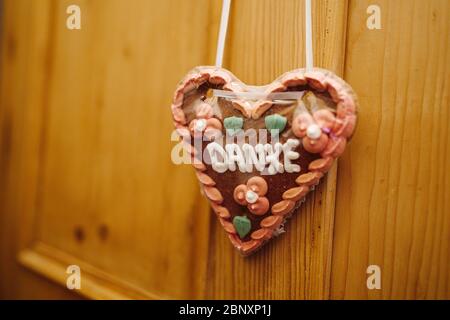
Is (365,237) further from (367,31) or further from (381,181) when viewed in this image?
(367,31)

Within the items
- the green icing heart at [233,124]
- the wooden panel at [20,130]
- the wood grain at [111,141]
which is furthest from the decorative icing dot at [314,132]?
the wooden panel at [20,130]

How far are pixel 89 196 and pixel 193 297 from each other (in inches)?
13.5

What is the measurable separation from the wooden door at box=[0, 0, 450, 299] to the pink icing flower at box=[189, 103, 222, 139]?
4.0 inches

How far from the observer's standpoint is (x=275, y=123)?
505mm

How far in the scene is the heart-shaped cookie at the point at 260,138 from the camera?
0.48m

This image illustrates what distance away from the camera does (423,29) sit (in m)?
0.50

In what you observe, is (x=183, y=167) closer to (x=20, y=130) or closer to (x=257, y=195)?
(x=257, y=195)

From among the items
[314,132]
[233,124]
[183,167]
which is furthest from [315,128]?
[183,167]

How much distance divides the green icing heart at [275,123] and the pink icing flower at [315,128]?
2cm

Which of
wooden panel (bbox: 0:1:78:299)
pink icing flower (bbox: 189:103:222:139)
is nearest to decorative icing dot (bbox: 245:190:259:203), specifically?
pink icing flower (bbox: 189:103:222:139)

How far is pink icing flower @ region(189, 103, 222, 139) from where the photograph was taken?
54 cm

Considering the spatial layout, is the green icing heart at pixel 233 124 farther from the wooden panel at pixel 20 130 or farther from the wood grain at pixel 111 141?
→ the wooden panel at pixel 20 130

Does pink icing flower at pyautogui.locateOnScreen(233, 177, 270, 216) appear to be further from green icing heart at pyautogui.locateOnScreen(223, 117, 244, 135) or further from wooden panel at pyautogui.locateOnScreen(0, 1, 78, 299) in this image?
wooden panel at pyautogui.locateOnScreen(0, 1, 78, 299)
